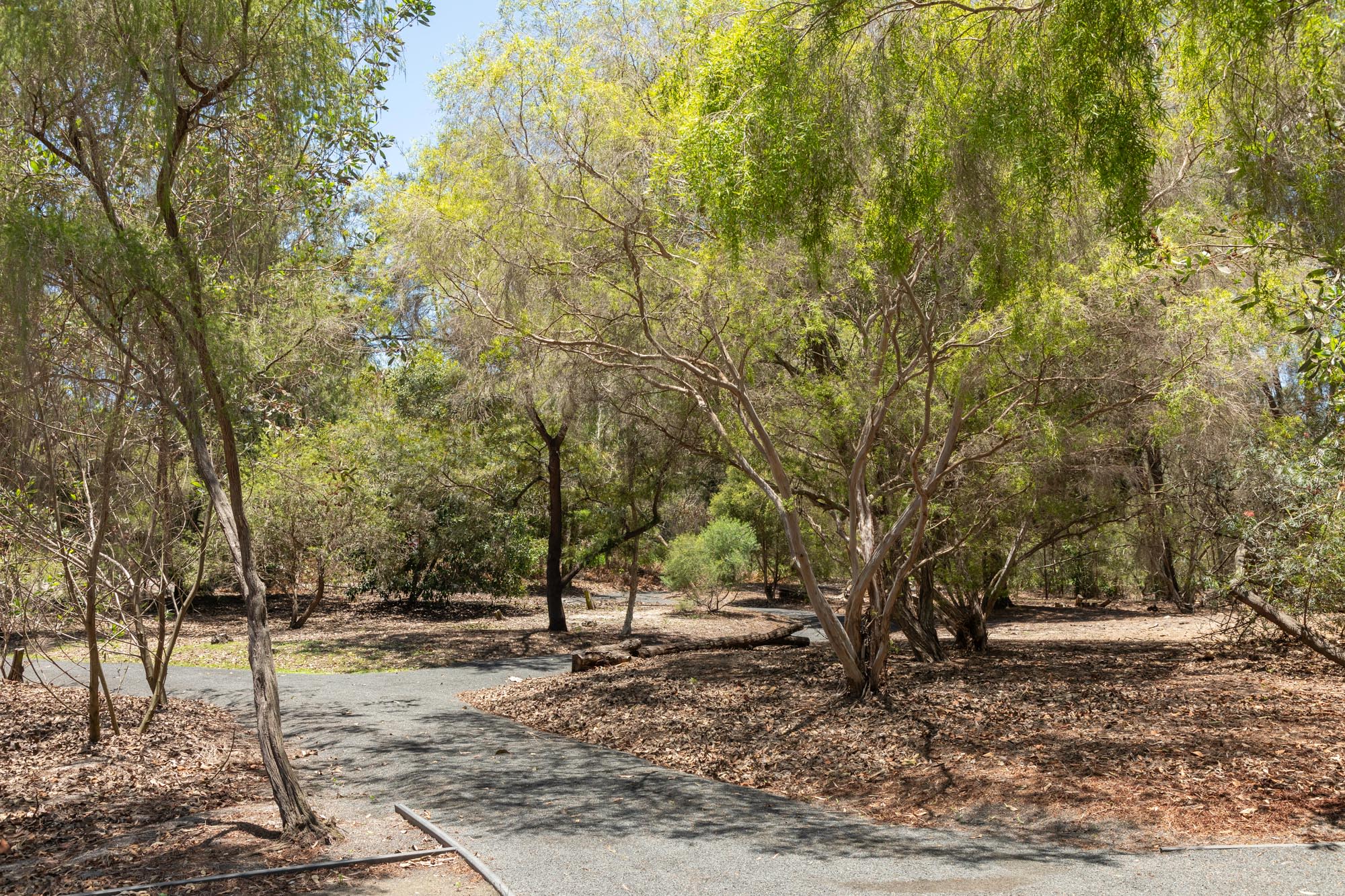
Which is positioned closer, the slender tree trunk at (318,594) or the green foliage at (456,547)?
the slender tree trunk at (318,594)

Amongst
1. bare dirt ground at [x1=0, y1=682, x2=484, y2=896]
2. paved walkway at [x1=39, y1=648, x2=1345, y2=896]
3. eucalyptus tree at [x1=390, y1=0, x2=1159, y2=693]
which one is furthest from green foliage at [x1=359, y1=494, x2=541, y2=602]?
paved walkway at [x1=39, y1=648, x2=1345, y2=896]

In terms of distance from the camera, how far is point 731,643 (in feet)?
51.8

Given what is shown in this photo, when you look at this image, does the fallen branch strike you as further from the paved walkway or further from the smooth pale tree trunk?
the paved walkway

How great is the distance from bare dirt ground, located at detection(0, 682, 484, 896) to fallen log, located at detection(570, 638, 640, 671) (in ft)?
15.9

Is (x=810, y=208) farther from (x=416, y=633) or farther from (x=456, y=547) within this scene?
(x=456, y=547)

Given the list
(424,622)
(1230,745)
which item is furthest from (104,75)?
(424,622)

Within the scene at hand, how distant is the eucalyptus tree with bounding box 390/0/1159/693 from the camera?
5.90 m

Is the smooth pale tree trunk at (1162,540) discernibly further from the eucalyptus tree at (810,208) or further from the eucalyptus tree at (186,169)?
the eucalyptus tree at (186,169)

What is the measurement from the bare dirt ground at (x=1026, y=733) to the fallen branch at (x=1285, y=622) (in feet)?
1.21

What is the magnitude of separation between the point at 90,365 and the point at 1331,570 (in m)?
9.47

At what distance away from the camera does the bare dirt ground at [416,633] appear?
49.2 ft

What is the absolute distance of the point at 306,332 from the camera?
25.5ft

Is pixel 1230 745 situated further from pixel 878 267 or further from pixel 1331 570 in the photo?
pixel 878 267

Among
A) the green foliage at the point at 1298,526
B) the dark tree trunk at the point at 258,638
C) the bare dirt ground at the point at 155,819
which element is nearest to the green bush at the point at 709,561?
the green foliage at the point at 1298,526
